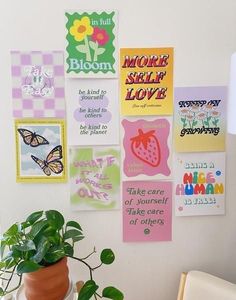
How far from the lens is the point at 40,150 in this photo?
1151 mm

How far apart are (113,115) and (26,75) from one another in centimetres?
36

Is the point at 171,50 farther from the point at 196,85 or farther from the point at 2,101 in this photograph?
the point at 2,101

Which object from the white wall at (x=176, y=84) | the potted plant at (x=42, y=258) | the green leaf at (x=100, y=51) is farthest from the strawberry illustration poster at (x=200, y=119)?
the potted plant at (x=42, y=258)

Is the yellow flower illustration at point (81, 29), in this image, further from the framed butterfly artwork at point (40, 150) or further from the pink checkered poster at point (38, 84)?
the framed butterfly artwork at point (40, 150)

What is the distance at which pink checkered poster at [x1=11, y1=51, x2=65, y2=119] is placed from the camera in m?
1.10

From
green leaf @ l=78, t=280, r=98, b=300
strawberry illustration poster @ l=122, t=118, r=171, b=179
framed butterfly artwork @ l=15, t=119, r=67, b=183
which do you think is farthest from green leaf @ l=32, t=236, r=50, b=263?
strawberry illustration poster @ l=122, t=118, r=171, b=179

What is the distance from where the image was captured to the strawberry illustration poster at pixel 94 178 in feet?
3.81

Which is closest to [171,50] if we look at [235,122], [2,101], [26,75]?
[235,122]

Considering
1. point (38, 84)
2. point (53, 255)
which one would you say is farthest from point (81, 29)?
point (53, 255)

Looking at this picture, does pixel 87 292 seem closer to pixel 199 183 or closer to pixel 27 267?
pixel 27 267

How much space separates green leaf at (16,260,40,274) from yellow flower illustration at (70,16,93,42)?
30.5 inches

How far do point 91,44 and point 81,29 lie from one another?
6 centimetres

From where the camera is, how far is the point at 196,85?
1.14 meters

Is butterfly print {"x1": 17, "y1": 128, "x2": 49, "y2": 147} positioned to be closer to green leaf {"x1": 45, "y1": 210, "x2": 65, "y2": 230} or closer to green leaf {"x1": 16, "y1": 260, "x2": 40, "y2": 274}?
green leaf {"x1": 45, "y1": 210, "x2": 65, "y2": 230}
